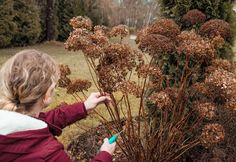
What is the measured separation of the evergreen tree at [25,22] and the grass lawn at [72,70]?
65 centimetres

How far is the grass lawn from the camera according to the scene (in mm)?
5541

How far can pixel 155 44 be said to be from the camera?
2.94 m

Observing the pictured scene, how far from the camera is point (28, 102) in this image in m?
2.23

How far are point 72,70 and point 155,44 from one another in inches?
345

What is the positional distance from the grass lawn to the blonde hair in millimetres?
2060

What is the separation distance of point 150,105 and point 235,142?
35.7 inches

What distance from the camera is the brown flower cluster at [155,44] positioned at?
2.95 meters

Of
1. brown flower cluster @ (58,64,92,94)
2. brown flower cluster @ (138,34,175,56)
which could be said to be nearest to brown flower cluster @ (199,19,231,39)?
brown flower cluster @ (138,34,175,56)

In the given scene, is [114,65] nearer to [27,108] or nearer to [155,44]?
[155,44]

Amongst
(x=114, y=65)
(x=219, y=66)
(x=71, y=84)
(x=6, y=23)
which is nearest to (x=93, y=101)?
(x=114, y=65)

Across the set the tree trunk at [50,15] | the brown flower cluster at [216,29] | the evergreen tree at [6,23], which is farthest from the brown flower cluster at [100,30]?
the tree trunk at [50,15]

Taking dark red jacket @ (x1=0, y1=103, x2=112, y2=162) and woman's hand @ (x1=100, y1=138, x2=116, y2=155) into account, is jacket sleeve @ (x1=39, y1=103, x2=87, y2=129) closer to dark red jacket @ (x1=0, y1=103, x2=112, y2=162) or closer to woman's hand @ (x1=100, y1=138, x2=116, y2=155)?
→ woman's hand @ (x1=100, y1=138, x2=116, y2=155)

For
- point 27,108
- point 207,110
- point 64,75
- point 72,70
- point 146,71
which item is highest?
point 27,108

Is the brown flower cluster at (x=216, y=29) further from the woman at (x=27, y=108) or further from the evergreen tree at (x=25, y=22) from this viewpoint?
the evergreen tree at (x=25, y=22)
